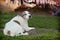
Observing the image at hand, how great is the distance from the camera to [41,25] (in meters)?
3.66

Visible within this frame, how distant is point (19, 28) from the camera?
3.67m

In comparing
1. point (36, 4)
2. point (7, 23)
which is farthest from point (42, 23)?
point (7, 23)

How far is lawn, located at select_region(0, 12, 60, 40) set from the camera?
11.8 feet

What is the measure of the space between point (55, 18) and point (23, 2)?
640mm

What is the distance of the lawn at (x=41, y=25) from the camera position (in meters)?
3.61

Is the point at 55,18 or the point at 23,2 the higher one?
the point at 23,2

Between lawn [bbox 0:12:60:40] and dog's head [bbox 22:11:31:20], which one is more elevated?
dog's head [bbox 22:11:31:20]

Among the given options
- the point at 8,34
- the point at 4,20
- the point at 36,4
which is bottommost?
the point at 8,34

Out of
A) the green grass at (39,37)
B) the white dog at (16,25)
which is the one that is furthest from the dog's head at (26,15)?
the green grass at (39,37)

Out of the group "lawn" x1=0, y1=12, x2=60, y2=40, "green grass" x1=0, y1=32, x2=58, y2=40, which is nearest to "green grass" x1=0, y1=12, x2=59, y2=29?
"lawn" x1=0, y1=12, x2=60, y2=40

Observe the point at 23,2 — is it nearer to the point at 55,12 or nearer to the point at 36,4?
the point at 36,4

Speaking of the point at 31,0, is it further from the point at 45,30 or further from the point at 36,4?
the point at 45,30

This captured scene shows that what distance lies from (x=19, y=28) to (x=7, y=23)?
0.23 m

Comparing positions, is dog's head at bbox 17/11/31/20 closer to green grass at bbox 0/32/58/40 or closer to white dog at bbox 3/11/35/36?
white dog at bbox 3/11/35/36
